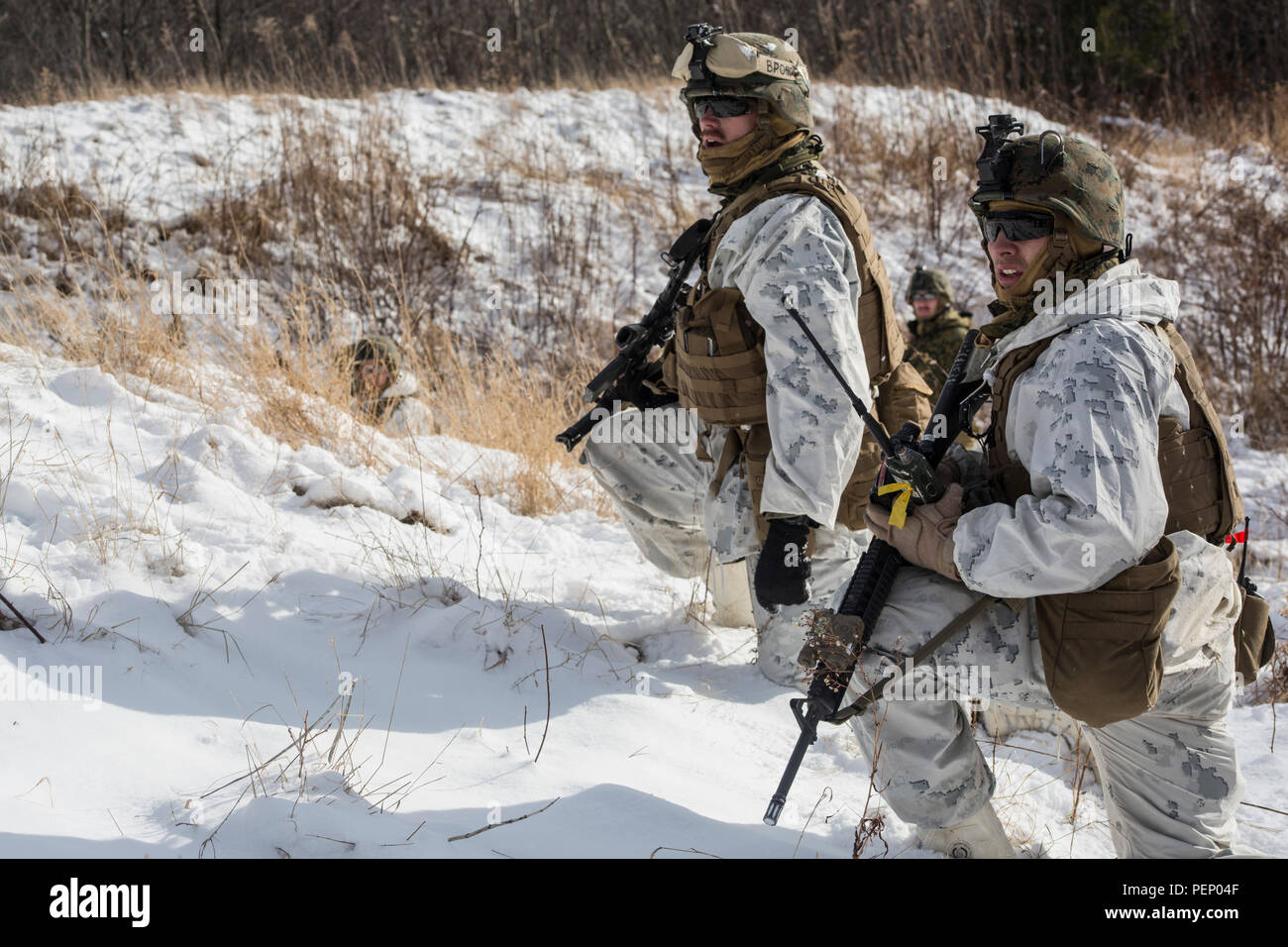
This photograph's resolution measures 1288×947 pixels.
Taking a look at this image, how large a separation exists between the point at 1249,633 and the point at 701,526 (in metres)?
1.73

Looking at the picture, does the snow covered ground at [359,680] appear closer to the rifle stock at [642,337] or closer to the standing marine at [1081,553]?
the standing marine at [1081,553]

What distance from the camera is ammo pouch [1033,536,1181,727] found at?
1.92 m

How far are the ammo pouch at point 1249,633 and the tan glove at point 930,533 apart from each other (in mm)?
688

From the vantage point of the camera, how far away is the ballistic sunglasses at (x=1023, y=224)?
2.17m

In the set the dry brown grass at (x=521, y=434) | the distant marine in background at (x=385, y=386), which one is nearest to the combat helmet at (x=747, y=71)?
the dry brown grass at (x=521, y=434)

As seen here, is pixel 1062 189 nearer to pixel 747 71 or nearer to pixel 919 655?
pixel 919 655

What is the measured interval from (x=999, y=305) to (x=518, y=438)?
2.91m

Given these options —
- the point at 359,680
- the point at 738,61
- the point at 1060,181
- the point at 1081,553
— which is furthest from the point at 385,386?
the point at 1081,553

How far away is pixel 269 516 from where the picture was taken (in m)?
3.47

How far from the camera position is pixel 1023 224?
85.5 inches

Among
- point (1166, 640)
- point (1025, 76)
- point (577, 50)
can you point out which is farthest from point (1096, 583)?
point (577, 50)

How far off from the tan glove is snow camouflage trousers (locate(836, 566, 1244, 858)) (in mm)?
108

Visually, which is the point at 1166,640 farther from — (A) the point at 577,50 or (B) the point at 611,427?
(A) the point at 577,50
